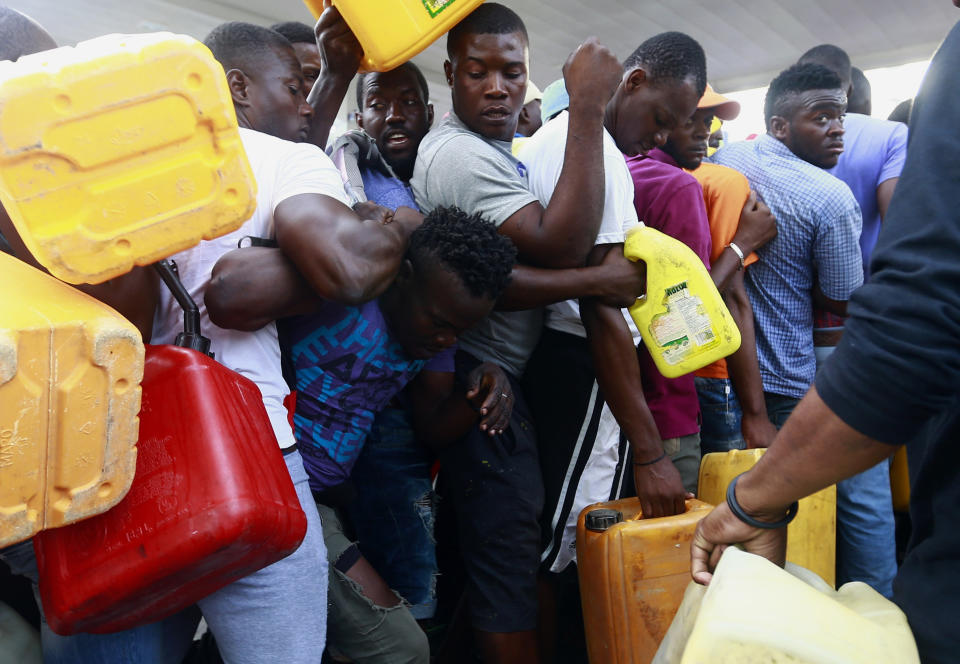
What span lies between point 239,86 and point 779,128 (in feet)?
7.79

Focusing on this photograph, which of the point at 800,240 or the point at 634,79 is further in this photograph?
the point at 800,240

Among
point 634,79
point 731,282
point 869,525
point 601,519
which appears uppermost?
point 634,79

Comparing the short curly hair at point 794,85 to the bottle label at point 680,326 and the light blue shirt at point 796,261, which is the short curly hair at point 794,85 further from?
the bottle label at point 680,326

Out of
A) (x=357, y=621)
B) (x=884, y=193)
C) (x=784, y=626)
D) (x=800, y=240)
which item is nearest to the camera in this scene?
(x=784, y=626)

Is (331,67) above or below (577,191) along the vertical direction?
above

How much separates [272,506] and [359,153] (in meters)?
1.28

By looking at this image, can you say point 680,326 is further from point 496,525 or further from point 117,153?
point 117,153

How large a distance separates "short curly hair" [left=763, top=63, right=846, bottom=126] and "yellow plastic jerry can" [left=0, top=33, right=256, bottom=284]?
266cm

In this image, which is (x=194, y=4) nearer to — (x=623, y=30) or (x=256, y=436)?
(x=623, y=30)

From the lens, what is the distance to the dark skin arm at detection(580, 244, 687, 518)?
6.45 feet

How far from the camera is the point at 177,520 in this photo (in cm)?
107

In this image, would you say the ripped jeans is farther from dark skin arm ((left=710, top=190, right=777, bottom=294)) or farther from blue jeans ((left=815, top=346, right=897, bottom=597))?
blue jeans ((left=815, top=346, right=897, bottom=597))

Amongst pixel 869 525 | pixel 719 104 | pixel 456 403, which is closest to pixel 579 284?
pixel 456 403

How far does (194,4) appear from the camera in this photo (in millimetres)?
6570
